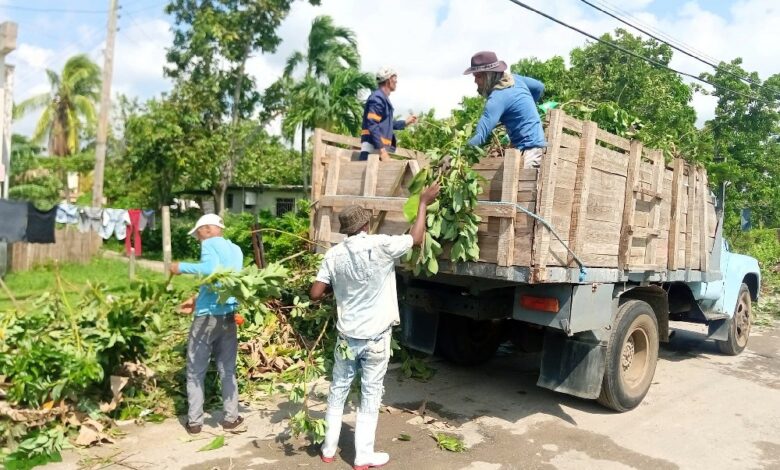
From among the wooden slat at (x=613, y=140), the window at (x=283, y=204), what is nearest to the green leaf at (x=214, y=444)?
the wooden slat at (x=613, y=140)

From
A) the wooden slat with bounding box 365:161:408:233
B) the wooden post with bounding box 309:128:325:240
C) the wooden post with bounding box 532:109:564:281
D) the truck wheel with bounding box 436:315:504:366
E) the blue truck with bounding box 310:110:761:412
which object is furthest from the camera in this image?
the truck wheel with bounding box 436:315:504:366

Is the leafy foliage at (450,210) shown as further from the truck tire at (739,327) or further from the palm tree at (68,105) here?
the palm tree at (68,105)

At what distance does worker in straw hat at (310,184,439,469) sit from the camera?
4102 mm

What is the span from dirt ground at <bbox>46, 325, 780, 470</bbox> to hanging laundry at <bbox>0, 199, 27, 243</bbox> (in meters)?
10.0

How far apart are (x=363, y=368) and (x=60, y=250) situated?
14341 millimetres

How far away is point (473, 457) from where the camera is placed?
14.8 ft

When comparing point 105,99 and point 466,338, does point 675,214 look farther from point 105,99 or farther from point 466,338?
point 105,99

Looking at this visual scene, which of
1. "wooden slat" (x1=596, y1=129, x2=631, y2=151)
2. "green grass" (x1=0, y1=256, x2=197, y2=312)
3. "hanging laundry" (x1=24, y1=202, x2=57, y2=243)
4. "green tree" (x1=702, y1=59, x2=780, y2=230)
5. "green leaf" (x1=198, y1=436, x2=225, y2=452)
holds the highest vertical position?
"green tree" (x1=702, y1=59, x2=780, y2=230)

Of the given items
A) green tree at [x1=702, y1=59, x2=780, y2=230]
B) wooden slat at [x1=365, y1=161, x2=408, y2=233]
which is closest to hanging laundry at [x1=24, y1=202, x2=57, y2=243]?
wooden slat at [x1=365, y1=161, x2=408, y2=233]

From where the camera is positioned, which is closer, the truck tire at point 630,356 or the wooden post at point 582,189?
the wooden post at point 582,189

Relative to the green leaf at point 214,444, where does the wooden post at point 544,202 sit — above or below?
above

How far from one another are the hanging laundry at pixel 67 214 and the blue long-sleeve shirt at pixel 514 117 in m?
12.5

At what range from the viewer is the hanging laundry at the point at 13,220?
1273 centimetres

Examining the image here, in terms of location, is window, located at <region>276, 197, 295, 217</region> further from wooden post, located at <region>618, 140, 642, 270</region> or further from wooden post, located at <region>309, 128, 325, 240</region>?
wooden post, located at <region>618, 140, 642, 270</region>
